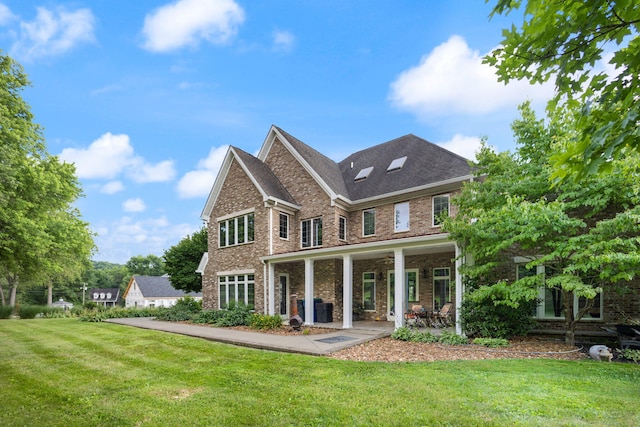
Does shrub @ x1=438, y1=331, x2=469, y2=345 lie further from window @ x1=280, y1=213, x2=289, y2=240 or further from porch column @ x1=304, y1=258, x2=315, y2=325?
window @ x1=280, y1=213, x2=289, y2=240

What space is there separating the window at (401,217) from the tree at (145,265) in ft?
270

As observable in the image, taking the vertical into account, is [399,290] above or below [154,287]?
above

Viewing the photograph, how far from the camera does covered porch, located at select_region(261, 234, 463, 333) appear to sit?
1431 centimetres

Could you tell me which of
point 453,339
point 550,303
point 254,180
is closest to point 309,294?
point 254,180

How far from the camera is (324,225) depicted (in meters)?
16.9

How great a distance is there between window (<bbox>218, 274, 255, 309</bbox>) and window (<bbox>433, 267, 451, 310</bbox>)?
27.8ft

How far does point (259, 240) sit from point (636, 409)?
46.7ft

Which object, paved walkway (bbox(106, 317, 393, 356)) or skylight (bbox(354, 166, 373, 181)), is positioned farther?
skylight (bbox(354, 166, 373, 181))

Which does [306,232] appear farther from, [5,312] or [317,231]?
[5,312]

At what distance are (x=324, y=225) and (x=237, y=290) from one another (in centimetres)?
576

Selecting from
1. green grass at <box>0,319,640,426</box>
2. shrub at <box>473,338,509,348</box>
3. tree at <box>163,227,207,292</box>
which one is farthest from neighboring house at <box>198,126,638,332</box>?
green grass at <box>0,319,640,426</box>

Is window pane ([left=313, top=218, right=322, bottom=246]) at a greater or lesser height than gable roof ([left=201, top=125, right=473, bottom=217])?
lesser

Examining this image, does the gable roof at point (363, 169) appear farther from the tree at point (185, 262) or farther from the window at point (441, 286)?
the tree at point (185, 262)

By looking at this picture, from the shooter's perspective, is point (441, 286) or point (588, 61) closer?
point (588, 61)
